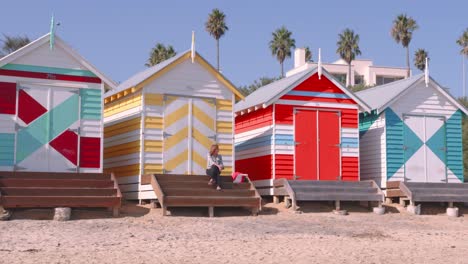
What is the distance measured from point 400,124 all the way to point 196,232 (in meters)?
10.0

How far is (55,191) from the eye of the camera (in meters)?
17.4

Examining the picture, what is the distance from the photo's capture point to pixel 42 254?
41.8 ft

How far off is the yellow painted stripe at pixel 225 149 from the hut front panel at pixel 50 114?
3489mm

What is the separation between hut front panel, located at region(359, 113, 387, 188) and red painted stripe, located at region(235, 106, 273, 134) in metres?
3.85

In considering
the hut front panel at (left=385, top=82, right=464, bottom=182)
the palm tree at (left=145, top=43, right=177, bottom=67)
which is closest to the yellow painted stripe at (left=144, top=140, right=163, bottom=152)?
the hut front panel at (left=385, top=82, right=464, bottom=182)

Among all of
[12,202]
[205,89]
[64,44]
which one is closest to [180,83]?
[205,89]

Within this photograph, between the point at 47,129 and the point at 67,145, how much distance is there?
65 centimetres

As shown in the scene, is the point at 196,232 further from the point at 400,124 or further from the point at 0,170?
the point at 400,124

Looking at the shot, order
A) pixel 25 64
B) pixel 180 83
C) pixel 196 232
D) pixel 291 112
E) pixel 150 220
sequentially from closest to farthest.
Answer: pixel 196 232
pixel 150 220
pixel 25 64
pixel 180 83
pixel 291 112

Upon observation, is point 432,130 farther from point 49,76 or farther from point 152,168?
point 49,76

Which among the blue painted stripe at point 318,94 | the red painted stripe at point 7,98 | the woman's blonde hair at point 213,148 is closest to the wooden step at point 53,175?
the red painted stripe at point 7,98

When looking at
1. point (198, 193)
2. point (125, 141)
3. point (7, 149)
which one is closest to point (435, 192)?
point (198, 193)

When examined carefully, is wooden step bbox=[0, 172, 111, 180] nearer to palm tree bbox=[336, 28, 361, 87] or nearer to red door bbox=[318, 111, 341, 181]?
red door bbox=[318, 111, 341, 181]

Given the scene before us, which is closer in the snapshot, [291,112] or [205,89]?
[205,89]
